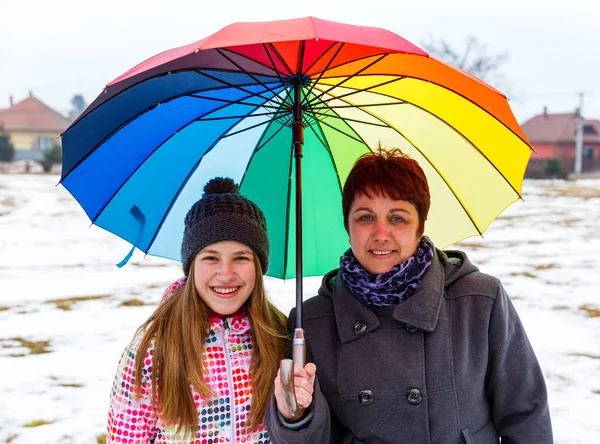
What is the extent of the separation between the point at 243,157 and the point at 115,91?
921 mm

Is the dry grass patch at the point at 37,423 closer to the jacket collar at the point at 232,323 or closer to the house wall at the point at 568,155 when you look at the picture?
the jacket collar at the point at 232,323

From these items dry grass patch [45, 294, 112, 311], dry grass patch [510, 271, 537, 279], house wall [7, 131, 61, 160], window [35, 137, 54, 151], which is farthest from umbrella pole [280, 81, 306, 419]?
window [35, 137, 54, 151]

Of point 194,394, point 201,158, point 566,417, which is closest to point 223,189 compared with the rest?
point 201,158

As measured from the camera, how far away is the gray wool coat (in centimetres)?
201

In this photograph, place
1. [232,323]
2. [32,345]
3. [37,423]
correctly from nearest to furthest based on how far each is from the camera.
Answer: [232,323] → [37,423] → [32,345]

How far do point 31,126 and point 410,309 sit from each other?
6539 centimetres

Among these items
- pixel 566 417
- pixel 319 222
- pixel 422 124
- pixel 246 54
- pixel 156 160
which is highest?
pixel 246 54

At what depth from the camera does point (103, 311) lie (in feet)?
21.9

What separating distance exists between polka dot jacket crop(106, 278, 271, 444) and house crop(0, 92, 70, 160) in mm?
59756

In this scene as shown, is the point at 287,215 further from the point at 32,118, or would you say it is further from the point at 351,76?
the point at 32,118

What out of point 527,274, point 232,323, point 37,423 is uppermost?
point 232,323

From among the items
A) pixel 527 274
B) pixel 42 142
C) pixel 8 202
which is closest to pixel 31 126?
pixel 42 142

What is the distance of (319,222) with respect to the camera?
283 centimetres

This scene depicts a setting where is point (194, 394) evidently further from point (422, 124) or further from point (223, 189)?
point (422, 124)
